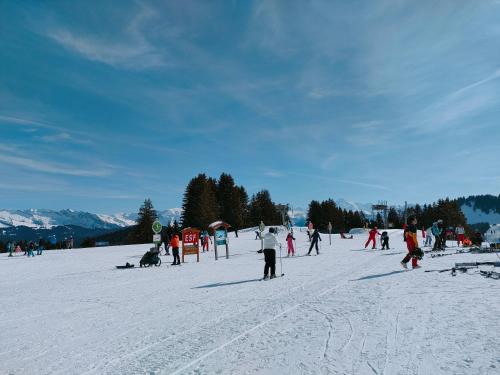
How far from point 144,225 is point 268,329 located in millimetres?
66460

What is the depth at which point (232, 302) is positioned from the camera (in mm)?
8484

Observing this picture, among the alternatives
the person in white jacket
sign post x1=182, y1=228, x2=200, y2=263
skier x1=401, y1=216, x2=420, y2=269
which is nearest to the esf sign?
sign post x1=182, y1=228, x2=200, y2=263

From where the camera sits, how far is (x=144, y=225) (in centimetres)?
6912

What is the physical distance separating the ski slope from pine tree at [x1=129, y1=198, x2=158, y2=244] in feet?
192

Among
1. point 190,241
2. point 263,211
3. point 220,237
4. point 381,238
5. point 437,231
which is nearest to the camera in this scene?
point 437,231

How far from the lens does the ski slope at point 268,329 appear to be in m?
4.41

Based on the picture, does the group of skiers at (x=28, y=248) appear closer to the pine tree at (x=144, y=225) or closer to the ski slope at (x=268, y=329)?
the ski slope at (x=268, y=329)

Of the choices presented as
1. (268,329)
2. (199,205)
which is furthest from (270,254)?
(199,205)

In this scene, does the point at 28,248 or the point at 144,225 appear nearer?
the point at 28,248

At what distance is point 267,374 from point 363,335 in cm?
183

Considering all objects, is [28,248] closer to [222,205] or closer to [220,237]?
[220,237]

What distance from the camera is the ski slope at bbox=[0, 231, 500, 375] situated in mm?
4410

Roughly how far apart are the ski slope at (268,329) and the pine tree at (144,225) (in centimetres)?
5867

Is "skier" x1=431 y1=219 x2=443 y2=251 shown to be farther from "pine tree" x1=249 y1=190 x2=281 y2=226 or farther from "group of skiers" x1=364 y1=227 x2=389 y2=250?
"pine tree" x1=249 y1=190 x2=281 y2=226
